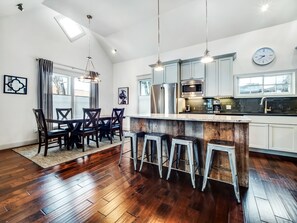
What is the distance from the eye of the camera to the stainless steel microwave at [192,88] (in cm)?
425

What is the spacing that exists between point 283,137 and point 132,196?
3.37 m

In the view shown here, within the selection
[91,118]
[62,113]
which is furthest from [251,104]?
[62,113]

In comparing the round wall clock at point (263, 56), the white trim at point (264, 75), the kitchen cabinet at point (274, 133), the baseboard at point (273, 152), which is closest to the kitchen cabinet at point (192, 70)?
the white trim at point (264, 75)

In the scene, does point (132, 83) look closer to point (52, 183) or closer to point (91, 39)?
point (91, 39)

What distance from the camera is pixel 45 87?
438cm

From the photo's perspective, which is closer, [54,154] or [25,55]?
[54,154]

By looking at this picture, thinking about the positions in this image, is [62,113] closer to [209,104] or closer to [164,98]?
[164,98]

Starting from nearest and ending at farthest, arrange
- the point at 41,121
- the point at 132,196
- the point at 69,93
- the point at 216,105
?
the point at 132,196 < the point at 41,121 < the point at 216,105 < the point at 69,93

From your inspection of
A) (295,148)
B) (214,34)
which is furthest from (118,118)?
(295,148)

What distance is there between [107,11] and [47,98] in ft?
10.2

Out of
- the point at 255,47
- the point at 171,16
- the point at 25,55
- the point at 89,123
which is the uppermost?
the point at 171,16

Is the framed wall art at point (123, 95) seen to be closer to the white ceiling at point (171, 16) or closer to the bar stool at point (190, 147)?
the white ceiling at point (171, 16)

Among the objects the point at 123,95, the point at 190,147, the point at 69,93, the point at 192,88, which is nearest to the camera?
the point at 190,147

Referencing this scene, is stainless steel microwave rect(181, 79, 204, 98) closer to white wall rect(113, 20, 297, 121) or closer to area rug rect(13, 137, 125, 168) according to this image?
white wall rect(113, 20, 297, 121)
